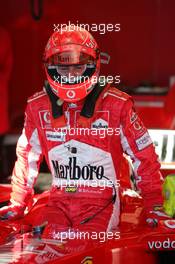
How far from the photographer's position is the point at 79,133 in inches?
119

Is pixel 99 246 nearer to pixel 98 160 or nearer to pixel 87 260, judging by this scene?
pixel 87 260

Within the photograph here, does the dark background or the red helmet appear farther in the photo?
the dark background

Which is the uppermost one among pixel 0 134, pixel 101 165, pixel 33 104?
pixel 33 104

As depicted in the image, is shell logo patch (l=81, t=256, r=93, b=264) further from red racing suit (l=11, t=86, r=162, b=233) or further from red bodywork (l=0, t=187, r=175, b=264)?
red racing suit (l=11, t=86, r=162, b=233)

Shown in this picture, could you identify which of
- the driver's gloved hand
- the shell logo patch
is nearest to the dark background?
the driver's gloved hand

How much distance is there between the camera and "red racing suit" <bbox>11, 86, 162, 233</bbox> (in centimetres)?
301

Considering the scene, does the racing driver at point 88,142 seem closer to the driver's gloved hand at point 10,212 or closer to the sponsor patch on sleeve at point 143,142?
the sponsor patch on sleeve at point 143,142

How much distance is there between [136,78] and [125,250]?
3184 mm

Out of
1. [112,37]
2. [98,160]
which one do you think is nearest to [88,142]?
[98,160]

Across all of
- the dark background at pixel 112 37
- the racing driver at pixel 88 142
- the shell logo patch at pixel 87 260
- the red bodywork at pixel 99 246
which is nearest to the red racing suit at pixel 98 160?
the racing driver at pixel 88 142

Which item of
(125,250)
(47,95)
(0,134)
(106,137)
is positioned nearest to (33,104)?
(47,95)

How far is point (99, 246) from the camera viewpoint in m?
2.80

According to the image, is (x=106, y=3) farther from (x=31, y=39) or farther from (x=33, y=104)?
(x=33, y=104)

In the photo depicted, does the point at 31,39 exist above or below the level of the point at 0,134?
above
